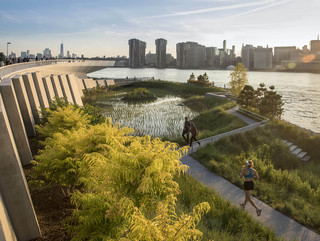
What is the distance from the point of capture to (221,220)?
8773 mm

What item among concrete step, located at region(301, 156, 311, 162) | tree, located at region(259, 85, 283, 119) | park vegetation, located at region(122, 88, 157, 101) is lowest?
park vegetation, located at region(122, 88, 157, 101)

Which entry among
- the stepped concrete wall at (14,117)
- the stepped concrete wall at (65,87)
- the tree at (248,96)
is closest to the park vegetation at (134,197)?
the stepped concrete wall at (14,117)

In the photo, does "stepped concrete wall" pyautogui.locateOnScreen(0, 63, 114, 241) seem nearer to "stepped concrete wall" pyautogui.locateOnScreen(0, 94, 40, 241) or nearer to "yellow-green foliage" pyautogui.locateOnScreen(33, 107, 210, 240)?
"stepped concrete wall" pyautogui.locateOnScreen(0, 94, 40, 241)

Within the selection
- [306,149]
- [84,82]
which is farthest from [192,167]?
[84,82]

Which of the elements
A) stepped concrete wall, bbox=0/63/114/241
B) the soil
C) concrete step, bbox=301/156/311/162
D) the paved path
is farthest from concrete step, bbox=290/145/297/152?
stepped concrete wall, bbox=0/63/114/241

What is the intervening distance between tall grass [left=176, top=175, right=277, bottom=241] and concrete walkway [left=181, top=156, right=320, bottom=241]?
1.80ft

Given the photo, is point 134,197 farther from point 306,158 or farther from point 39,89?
point 306,158

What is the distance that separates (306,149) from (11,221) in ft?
63.7

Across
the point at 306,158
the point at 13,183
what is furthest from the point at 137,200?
the point at 306,158

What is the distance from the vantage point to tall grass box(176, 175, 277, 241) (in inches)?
307

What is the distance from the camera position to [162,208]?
5020 millimetres

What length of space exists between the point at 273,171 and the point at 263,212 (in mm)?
4693

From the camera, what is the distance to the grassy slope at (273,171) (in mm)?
10000

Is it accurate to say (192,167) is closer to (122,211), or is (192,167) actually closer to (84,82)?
(122,211)
